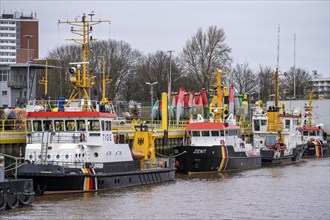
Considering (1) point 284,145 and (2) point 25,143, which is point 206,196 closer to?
(2) point 25,143

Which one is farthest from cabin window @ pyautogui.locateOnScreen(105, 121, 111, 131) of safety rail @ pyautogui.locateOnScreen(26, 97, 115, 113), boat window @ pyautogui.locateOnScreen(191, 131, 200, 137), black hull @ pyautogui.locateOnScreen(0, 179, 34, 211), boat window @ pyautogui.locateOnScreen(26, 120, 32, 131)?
boat window @ pyautogui.locateOnScreen(191, 131, 200, 137)

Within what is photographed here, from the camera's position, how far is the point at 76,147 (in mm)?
39969

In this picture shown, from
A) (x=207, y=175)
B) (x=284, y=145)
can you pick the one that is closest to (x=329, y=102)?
(x=284, y=145)

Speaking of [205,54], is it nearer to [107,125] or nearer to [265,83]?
[265,83]

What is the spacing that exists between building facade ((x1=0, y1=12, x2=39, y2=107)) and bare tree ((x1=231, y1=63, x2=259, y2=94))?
3193 cm


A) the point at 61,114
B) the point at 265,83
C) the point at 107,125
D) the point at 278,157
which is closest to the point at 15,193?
the point at 61,114

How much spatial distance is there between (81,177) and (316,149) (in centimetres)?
4454

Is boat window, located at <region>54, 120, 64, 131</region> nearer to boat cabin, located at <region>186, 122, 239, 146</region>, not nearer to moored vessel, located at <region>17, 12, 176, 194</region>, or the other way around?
moored vessel, located at <region>17, 12, 176, 194</region>

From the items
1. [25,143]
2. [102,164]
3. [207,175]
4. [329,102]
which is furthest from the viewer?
[329,102]

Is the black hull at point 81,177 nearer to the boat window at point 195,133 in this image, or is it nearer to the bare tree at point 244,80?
the boat window at point 195,133

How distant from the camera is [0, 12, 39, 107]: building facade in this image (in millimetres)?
83812

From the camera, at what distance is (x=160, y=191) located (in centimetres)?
4197

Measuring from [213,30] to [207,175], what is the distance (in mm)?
51837

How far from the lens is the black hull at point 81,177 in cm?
3762
